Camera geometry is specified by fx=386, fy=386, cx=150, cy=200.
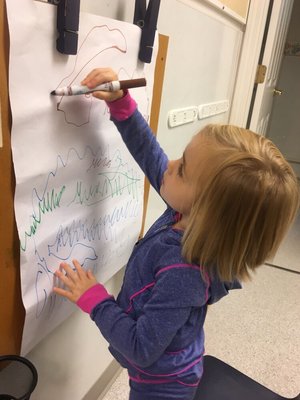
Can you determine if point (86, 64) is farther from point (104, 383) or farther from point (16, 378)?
point (104, 383)

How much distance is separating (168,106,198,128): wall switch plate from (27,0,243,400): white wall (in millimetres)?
18

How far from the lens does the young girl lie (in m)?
0.66

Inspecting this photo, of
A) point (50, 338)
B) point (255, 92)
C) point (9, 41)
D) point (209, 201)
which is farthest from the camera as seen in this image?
point (255, 92)

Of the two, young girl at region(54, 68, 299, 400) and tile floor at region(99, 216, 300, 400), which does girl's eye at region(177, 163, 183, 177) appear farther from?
tile floor at region(99, 216, 300, 400)

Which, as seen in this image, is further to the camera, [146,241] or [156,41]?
[156,41]

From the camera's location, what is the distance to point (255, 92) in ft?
6.40

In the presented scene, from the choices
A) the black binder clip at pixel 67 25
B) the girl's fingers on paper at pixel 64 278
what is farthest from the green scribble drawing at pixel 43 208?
the black binder clip at pixel 67 25

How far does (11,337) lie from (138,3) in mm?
708

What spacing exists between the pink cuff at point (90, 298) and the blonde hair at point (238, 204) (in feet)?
0.62

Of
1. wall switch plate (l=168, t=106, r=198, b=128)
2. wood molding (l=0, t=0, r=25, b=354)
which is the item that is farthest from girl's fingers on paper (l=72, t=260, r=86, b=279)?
wall switch plate (l=168, t=106, r=198, b=128)

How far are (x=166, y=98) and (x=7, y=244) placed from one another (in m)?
0.68

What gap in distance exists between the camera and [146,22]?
82 cm

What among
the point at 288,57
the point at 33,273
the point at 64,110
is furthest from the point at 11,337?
the point at 288,57

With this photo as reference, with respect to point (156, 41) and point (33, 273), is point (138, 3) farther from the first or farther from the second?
point (33, 273)
